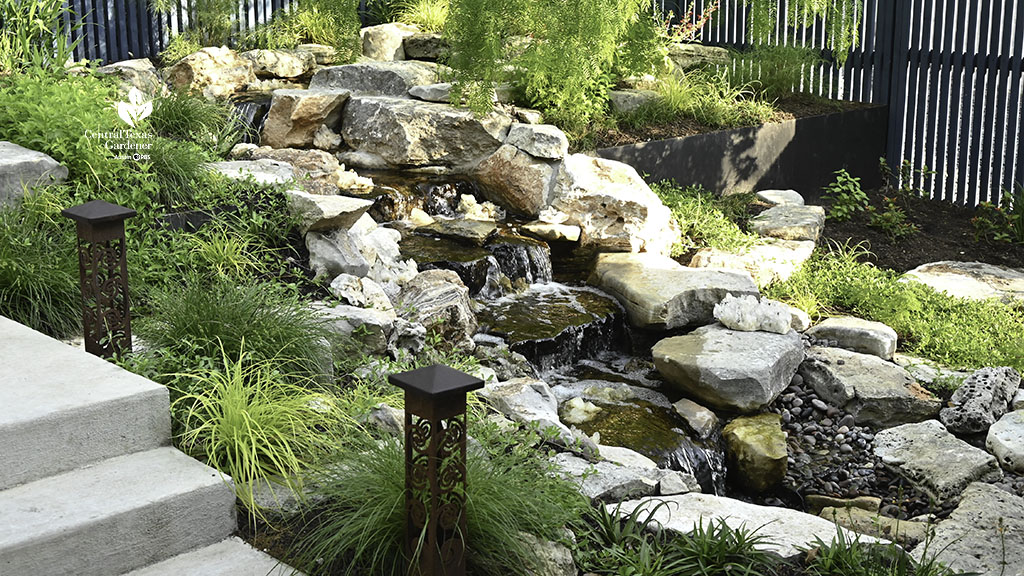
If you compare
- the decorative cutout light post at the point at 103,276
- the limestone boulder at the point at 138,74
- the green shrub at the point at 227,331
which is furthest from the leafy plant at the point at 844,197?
the decorative cutout light post at the point at 103,276

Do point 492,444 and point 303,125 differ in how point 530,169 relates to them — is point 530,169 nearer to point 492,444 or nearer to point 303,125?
point 303,125

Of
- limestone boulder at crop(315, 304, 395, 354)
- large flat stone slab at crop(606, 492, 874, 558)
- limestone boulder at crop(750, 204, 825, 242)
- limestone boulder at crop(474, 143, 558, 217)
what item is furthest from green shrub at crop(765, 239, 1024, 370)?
limestone boulder at crop(315, 304, 395, 354)

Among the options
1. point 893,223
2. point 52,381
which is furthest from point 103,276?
point 893,223

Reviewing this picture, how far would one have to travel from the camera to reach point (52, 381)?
373 cm

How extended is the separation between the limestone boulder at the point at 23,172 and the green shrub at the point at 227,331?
132 cm

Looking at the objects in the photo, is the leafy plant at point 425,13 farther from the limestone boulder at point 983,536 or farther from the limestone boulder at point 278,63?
the limestone boulder at point 983,536

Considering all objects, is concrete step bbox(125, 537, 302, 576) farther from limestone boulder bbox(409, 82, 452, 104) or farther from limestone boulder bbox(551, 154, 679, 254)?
limestone boulder bbox(409, 82, 452, 104)

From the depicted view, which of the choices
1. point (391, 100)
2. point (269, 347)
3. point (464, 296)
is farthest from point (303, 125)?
point (269, 347)

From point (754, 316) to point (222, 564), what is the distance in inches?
167

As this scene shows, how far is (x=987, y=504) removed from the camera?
465 cm

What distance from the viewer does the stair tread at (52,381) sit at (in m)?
3.48

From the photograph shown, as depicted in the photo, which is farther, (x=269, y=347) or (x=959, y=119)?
(x=959, y=119)

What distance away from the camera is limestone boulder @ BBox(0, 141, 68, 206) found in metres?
5.37

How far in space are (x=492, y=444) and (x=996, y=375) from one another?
3.52 metres
